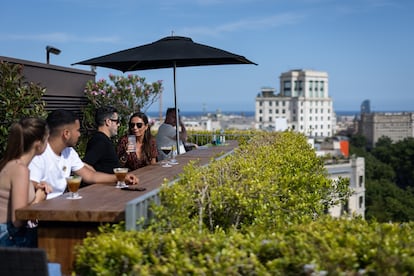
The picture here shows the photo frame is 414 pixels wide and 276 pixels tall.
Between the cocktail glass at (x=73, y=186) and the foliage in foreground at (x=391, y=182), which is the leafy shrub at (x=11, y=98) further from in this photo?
the foliage in foreground at (x=391, y=182)

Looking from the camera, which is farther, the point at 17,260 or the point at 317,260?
the point at 17,260

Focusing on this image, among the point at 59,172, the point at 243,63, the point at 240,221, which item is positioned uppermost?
the point at 243,63

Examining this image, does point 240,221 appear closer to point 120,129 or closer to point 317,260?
point 317,260

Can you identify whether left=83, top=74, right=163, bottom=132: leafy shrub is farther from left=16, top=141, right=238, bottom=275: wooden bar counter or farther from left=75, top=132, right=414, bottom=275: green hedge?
left=75, top=132, right=414, bottom=275: green hedge

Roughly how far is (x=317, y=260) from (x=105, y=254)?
3.26ft

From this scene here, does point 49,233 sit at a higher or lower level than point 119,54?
lower

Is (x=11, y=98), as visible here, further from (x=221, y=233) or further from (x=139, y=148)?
(x=221, y=233)

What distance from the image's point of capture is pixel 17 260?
2.65 meters

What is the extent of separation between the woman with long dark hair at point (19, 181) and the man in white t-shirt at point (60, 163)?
361mm

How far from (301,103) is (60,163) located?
16911 cm

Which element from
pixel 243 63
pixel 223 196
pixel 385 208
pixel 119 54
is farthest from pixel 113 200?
pixel 385 208

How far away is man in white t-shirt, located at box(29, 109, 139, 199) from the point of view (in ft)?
13.6

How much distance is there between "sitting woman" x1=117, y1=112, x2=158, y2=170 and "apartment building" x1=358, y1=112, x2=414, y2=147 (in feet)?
551

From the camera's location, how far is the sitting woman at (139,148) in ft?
20.4
